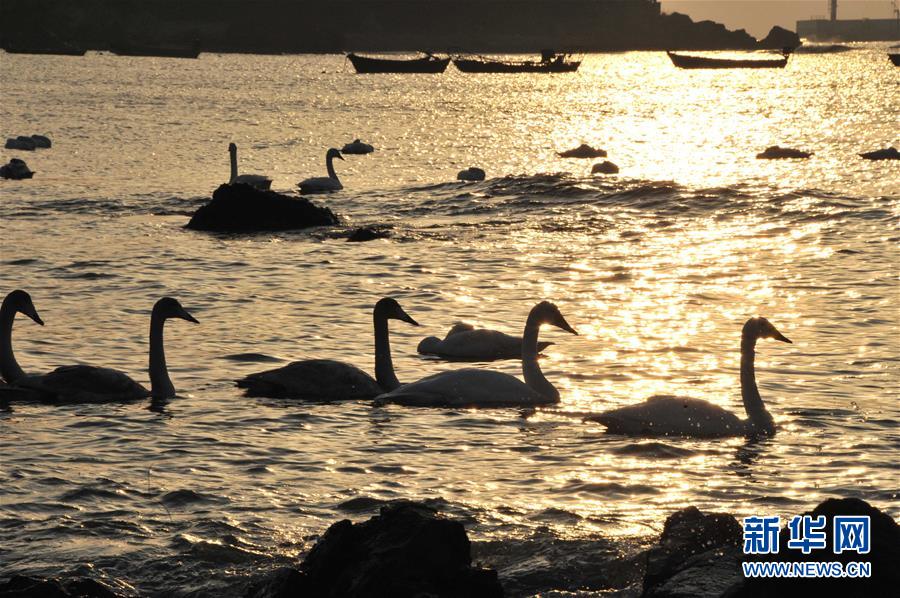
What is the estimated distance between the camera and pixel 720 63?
14462 cm

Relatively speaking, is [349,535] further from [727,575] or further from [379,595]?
[727,575]

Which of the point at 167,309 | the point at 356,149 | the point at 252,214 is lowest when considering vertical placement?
the point at 167,309

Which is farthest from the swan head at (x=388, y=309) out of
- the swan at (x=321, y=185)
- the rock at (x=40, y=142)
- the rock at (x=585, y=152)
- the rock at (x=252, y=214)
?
the rock at (x=40, y=142)

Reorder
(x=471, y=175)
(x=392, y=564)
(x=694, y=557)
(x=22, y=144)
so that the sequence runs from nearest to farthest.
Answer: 1. (x=392, y=564)
2. (x=694, y=557)
3. (x=471, y=175)
4. (x=22, y=144)

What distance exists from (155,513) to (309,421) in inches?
101

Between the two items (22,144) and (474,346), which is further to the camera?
(22,144)

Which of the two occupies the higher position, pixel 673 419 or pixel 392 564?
pixel 392 564

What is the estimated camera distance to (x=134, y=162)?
1457 inches

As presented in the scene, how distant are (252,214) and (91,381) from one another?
12018mm

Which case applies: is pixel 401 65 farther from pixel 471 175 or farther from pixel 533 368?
pixel 533 368

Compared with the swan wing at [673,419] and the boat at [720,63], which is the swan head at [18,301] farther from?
the boat at [720,63]

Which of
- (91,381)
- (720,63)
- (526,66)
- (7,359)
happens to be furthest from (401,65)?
(91,381)

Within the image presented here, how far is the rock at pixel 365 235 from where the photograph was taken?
2202cm

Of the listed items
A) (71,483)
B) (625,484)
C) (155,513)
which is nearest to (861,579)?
(625,484)
